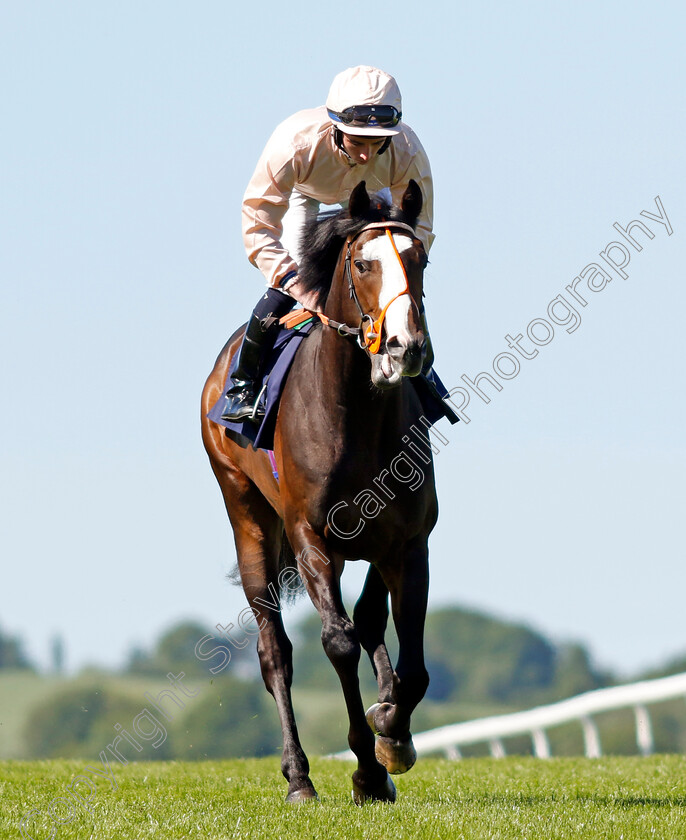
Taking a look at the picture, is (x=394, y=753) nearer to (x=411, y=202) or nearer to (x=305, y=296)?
(x=305, y=296)

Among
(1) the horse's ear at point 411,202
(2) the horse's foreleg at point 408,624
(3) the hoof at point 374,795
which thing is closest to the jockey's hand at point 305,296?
(1) the horse's ear at point 411,202

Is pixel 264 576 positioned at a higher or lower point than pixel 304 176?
lower

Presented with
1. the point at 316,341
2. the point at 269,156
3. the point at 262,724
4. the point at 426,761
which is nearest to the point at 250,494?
the point at 316,341

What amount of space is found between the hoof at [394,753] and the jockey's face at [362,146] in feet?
9.60

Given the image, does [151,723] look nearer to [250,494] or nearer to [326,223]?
[250,494]

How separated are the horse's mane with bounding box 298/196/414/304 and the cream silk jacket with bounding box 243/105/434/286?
26cm

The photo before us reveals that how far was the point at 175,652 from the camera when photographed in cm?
8531

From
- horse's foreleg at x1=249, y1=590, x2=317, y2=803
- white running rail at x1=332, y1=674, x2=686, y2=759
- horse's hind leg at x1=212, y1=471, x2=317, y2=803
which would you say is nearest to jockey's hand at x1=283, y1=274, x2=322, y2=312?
horse's hind leg at x1=212, y1=471, x2=317, y2=803

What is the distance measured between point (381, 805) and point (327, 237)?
2.67 meters

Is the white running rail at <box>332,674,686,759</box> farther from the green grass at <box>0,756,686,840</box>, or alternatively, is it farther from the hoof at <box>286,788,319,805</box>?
the hoof at <box>286,788,319,805</box>

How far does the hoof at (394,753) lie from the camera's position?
633 cm

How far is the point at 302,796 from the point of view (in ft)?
21.0

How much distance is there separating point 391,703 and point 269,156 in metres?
2.88

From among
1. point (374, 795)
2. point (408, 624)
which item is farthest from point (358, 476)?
point (374, 795)
